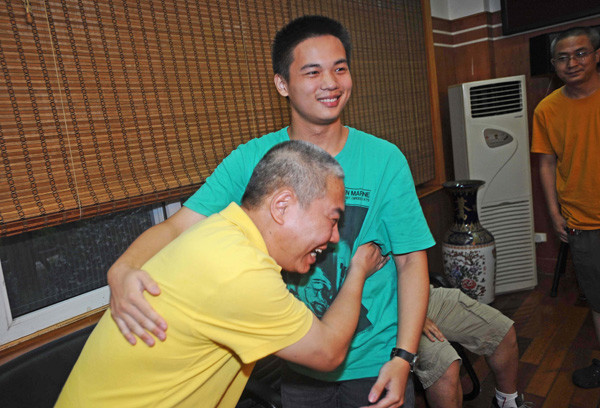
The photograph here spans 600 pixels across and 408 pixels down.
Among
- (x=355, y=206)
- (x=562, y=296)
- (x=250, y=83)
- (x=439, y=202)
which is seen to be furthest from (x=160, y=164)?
(x=562, y=296)

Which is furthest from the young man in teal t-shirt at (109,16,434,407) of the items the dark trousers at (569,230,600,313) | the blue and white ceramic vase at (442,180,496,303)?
the blue and white ceramic vase at (442,180,496,303)

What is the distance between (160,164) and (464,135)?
2692 mm

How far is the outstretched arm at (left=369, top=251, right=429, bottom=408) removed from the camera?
1.15m

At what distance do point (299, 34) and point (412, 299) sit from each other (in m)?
0.83

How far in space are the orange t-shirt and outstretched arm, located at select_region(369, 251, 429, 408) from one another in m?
1.78

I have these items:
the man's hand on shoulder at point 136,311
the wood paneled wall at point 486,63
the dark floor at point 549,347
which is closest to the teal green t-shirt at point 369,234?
the man's hand on shoulder at point 136,311

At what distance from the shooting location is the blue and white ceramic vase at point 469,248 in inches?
132

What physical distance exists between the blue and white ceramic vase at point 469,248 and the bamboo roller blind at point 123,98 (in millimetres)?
1602

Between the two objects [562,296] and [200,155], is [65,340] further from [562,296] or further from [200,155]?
[562,296]

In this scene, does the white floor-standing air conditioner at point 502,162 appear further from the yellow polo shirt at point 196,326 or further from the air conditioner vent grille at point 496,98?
the yellow polo shirt at point 196,326

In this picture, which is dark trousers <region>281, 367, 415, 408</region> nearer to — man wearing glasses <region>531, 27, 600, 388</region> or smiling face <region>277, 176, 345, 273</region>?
smiling face <region>277, 176, 345, 273</region>

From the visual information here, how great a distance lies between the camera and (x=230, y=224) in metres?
1.03

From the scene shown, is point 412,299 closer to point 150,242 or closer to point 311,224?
point 311,224

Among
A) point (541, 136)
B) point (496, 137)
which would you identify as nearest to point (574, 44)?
point (541, 136)
